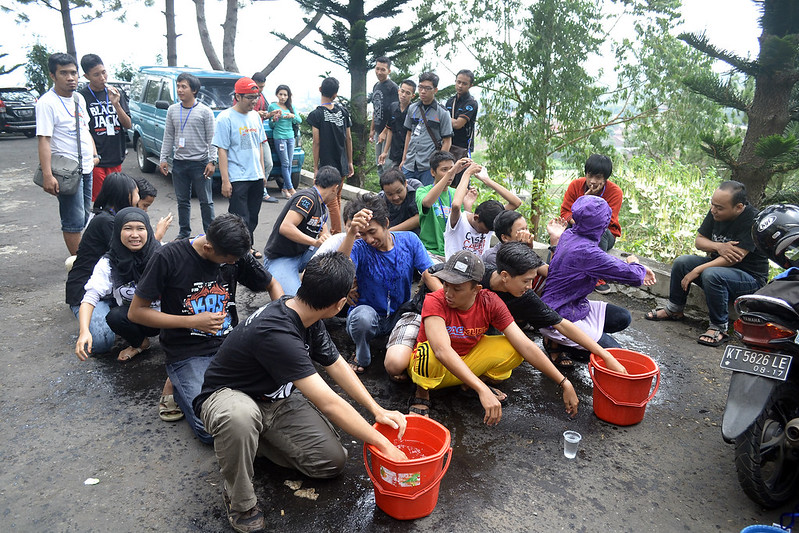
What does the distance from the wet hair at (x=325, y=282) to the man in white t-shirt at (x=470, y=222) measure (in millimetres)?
2178

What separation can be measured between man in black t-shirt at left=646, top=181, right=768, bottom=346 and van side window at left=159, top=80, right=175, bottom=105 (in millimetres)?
7984

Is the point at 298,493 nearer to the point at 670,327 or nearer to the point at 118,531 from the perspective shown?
the point at 118,531

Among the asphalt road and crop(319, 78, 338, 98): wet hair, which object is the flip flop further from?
crop(319, 78, 338, 98): wet hair

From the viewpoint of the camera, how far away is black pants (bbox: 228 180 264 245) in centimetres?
604

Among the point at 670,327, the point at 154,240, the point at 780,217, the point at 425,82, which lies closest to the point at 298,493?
the point at 154,240

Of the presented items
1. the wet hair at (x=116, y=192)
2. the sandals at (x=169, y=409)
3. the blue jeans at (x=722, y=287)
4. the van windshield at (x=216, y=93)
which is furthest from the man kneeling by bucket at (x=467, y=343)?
the van windshield at (x=216, y=93)

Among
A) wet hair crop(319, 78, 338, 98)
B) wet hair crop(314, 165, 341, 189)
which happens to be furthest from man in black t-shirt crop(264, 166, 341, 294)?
wet hair crop(319, 78, 338, 98)

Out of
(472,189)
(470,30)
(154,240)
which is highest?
(470,30)

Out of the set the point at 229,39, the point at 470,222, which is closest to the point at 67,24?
the point at 229,39

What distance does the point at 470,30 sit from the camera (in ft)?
27.2

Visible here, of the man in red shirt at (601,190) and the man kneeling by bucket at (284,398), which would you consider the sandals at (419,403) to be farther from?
the man in red shirt at (601,190)

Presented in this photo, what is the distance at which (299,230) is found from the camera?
4664mm

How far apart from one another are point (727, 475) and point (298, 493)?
2.30m

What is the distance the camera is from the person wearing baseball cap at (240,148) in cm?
588
